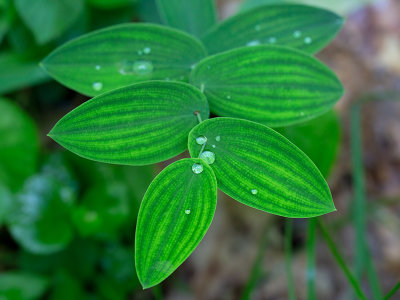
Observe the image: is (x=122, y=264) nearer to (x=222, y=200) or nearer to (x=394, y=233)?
(x=222, y=200)

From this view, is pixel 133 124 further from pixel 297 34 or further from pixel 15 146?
pixel 15 146

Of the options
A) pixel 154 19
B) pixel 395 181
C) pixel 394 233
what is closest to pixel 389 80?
pixel 395 181

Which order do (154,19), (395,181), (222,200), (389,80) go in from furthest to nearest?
(389,80), (395,181), (222,200), (154,19)

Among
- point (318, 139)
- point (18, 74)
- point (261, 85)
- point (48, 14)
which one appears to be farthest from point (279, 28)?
point (18, 74)

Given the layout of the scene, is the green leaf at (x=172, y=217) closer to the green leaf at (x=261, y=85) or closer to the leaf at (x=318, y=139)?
the green leaf at (x=261, y=85)

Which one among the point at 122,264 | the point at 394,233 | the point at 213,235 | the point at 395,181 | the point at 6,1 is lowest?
the point at 394,233
